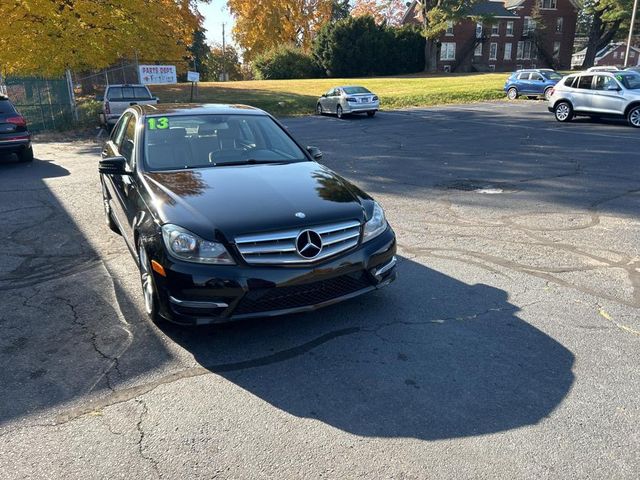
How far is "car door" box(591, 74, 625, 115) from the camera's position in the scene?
17297 millimetres

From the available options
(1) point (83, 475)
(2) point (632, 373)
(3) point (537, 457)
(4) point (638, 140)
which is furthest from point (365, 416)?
(4) point (638, 140)

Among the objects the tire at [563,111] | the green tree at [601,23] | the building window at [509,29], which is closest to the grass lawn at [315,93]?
the tire at [563,111]

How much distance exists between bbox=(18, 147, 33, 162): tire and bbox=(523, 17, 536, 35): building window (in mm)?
60806

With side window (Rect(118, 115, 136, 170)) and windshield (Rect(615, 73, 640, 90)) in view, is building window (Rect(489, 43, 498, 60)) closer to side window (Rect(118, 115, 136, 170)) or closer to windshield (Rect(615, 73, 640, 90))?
windshield (Rect(615, 73, 640, 90))

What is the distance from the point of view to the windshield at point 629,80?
17188 mm

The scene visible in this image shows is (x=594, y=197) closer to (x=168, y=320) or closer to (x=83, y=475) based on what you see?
(x=168, y=320)

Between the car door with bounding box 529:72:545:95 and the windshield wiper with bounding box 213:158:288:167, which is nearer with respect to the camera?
the windshield wiper with bounding box 213:158:288:167

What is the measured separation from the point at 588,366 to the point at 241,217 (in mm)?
2607

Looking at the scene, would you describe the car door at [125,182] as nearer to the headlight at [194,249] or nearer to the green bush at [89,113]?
the headlight at [194,249]

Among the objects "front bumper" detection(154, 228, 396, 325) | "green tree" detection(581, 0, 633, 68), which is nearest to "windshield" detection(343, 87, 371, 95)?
"front bumper" detection(154, 228, 396, 325)

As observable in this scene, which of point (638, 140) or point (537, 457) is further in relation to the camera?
point (638, 140)

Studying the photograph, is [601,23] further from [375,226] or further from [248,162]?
[375,226]

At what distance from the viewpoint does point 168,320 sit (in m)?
3.84

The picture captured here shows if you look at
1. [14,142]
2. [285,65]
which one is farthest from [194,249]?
[285,65]
